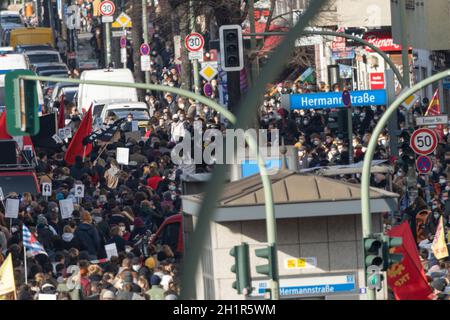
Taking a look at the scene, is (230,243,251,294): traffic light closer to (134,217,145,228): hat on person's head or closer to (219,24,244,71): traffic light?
(134,217,145,228): hat on person's head

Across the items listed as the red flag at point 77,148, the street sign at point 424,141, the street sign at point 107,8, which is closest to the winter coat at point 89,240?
the street sign at point 424,141

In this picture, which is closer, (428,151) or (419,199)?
(419,199)

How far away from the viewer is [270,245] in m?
16.8

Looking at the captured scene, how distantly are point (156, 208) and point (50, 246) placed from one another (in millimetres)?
3135

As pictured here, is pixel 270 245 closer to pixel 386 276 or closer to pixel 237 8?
pixel 386 276

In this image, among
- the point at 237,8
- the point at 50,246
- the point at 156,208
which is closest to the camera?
the point at 50,246

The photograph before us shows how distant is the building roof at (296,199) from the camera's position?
17.7 m

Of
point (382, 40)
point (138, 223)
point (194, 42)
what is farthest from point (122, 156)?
point (382, 40)

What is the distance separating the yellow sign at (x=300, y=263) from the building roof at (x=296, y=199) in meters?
0.46

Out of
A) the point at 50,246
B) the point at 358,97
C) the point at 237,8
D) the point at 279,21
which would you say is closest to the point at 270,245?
the point at 50,246

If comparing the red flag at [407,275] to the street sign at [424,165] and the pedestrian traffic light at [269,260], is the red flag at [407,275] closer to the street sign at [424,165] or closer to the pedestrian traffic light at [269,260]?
the pedestrian traffic light at [269,260]

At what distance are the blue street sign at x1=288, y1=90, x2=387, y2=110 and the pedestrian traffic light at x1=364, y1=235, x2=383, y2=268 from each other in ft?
45.6

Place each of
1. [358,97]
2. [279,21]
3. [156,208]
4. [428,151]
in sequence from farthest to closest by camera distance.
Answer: [279,21] < [358,97] < [428,151] < [156,208]

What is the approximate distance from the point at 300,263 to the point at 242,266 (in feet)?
4.43
